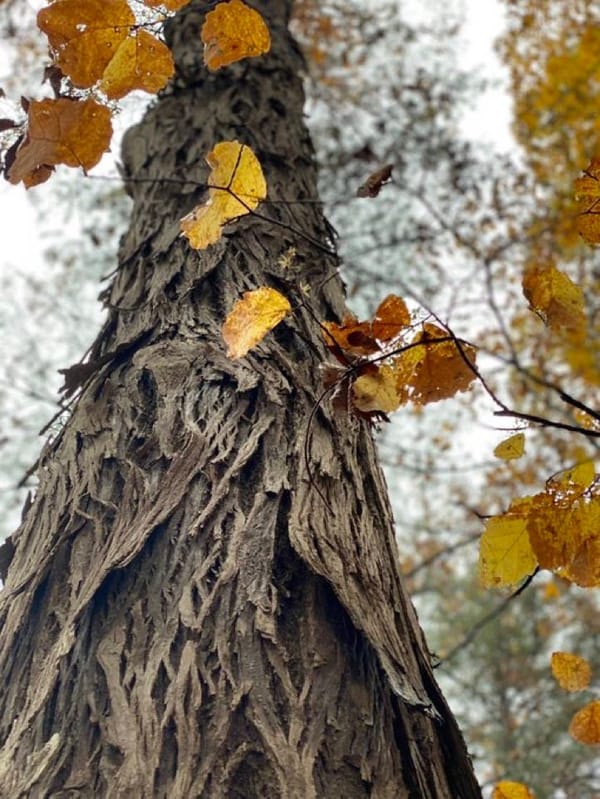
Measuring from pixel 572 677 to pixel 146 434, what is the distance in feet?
3.27

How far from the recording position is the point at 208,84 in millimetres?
2451

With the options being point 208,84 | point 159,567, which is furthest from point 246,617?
point 208,84

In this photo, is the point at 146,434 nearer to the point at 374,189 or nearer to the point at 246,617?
the point at 246,617

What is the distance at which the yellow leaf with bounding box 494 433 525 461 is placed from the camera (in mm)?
1356

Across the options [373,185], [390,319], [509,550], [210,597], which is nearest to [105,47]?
[373,185]

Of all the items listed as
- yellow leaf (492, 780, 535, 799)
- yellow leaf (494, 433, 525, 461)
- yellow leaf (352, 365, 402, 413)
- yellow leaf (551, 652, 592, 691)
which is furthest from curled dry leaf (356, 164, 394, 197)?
yellow leaf (492, 780, 535, 799)

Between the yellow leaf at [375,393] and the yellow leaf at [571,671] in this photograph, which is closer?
the yellow leaf at [375,393]

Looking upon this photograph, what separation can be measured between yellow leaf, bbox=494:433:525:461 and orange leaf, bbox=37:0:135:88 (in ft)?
3.37

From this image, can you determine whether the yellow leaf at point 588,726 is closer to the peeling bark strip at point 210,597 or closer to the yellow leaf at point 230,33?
the peeling bark strip at point 210,597

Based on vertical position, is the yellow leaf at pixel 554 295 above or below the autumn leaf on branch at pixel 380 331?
above

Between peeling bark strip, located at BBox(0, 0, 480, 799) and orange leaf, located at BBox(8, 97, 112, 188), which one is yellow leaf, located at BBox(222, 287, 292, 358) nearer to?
peeling bark strip, located at BBox(0, 0, 480, 799)

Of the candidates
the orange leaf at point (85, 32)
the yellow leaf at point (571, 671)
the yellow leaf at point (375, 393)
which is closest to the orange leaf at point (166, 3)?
the orange leaf at point (85, 32)

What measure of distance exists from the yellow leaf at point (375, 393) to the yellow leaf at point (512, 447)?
0.79 ft

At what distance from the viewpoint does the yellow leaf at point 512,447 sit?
1.36 m
